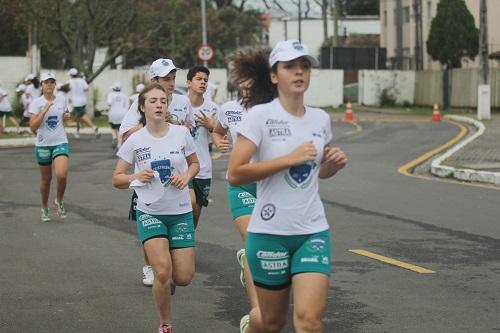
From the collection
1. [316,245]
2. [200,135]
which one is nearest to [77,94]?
[200,135]

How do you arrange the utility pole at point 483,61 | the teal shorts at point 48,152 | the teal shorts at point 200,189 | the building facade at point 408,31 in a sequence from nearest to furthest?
the teal shorts at point 200,189
the teal shorts at point 48,152
the utility pole at point 483,61
the building facade at point 408,31

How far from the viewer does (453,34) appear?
179ft

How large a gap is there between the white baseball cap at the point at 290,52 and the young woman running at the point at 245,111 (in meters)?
0.50

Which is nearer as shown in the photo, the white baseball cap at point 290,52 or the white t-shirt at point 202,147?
the white baseball cap at point 290,52

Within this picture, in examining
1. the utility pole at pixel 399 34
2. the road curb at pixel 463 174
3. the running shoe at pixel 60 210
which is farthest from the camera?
the utility pole at pixel 399 34

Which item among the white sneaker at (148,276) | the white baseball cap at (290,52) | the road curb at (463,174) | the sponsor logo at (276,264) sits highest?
the white baseball cap at (290,52)

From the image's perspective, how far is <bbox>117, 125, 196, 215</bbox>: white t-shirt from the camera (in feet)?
27.0

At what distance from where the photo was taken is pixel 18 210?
16078mm

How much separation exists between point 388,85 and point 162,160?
177 ft

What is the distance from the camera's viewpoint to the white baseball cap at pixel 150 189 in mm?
8203

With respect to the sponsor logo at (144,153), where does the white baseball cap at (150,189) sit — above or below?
below

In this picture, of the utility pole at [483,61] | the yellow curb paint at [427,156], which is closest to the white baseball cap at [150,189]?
the yellow curb paint at [427,156]

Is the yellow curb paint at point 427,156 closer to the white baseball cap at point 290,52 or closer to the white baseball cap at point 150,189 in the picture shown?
the white baseball cap at point 150,189

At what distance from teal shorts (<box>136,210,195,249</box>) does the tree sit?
47190 mm
